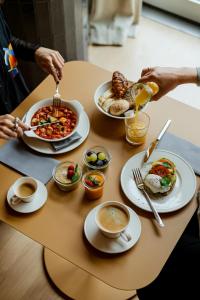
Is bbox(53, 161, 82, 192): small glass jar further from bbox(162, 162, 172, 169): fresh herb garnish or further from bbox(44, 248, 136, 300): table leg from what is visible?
bbox(44, 248, 136, 300): table leg

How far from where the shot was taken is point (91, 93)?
1631 mm

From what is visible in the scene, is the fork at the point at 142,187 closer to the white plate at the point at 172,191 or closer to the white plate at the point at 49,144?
the white plate at the point at 172,191

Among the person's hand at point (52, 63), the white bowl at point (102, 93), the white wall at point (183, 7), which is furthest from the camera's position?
the white wall at point (183, 7)

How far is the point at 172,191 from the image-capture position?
1313 millimetres

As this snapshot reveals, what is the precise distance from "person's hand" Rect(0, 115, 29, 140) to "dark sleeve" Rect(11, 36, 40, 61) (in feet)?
1.43

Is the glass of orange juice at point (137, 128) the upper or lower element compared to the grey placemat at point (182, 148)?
upper

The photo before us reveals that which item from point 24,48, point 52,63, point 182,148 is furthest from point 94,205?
point 24,48

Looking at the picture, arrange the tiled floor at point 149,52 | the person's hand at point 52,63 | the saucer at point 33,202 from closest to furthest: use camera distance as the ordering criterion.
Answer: the saucer at point 33,202 < the person's hand at point 52,63 < the tiled floor at point 149,52

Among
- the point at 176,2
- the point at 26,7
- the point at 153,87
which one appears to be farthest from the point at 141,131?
the point at 176,2

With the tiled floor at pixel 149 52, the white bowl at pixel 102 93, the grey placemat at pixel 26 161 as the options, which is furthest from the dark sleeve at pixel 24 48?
the tiled floor at pixel 149 52

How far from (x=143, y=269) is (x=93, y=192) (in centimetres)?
29

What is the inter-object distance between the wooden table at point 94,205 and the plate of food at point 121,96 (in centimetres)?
4

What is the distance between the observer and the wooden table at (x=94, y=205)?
116cm

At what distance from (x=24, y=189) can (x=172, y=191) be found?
508 millimetres
